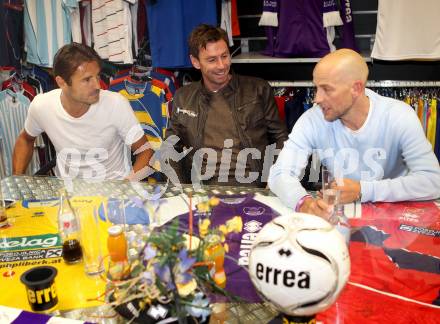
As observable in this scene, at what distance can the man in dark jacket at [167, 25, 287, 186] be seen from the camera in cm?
266

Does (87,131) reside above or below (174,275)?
above

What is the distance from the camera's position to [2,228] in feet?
5.64

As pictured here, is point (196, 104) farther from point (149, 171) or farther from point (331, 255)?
point (331, 255)

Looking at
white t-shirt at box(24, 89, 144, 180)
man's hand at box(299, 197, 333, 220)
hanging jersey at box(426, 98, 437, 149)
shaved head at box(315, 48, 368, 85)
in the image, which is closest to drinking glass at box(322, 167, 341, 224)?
man's hand at box(299, 197, 333, 220)

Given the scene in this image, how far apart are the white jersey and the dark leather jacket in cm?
107

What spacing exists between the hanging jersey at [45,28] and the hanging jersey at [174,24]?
0.68 m

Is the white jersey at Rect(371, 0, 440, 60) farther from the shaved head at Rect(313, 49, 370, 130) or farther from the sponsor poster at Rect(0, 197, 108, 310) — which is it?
the sponsor poster at Rect(0, 197, 108, 310)

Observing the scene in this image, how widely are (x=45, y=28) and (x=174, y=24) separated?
1.10 m

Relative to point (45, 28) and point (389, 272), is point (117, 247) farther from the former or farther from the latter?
point (45, 28)

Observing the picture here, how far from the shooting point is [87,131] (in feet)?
8.56

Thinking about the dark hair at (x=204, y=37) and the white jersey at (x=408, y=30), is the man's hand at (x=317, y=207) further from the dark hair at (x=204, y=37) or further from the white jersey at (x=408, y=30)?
the white jersey at (x=408, y=30)

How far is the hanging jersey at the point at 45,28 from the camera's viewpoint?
362cm

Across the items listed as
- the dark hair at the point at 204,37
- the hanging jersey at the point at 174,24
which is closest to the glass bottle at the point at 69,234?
the dark hair at the point at 204,37

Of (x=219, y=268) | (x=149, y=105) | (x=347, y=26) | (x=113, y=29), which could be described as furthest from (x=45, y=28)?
(x=219, y=268)
